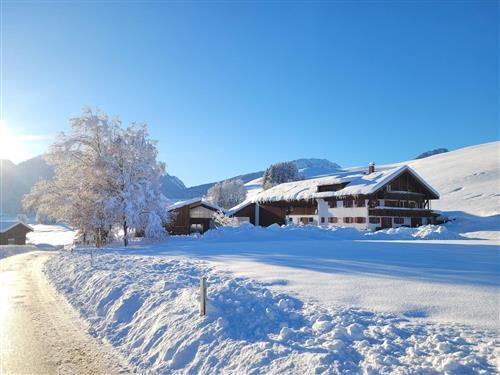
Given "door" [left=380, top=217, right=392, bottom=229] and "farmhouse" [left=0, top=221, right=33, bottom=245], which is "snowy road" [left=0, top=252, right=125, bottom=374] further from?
"farmhouse" [left=0, top=221, right=33, bottom=245]

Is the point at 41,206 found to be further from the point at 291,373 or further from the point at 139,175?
the point at 291,373

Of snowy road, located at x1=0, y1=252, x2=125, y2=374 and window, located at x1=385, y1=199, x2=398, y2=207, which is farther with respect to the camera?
window, located at x1=385, y1=199, x2=398, y2=207

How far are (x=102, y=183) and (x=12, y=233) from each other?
49369 millimetres

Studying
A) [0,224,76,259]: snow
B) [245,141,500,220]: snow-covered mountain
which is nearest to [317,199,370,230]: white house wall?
[245,141,500,220]: snow-covered mountain

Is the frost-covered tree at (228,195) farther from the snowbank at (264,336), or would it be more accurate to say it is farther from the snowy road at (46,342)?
the snowbank at (264,336)

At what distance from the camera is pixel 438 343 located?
5.50 metres

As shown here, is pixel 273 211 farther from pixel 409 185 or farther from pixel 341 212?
pixel 409 185

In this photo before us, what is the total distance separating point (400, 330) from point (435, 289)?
2973 millimetres

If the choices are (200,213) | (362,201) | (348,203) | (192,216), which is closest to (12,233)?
(192,216)

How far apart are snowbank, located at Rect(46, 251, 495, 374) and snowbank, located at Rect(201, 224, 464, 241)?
58.0 feet

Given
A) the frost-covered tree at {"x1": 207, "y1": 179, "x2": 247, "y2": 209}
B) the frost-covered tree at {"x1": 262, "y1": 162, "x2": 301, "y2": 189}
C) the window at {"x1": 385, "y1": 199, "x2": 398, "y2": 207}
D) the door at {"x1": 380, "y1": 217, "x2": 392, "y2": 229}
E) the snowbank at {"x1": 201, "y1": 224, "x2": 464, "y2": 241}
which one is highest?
the frost-covered tree at {"x1": 262, "y1": 162, "x2": 301, "y2": 189}

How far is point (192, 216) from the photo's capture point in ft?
154

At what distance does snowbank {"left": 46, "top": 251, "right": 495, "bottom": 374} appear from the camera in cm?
528

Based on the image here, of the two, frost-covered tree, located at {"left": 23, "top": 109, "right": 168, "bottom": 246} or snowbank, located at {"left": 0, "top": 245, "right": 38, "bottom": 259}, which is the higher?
frost-covered tree, located at {"left": 23, "top": 109, "right": 168, "bottom": 246}
